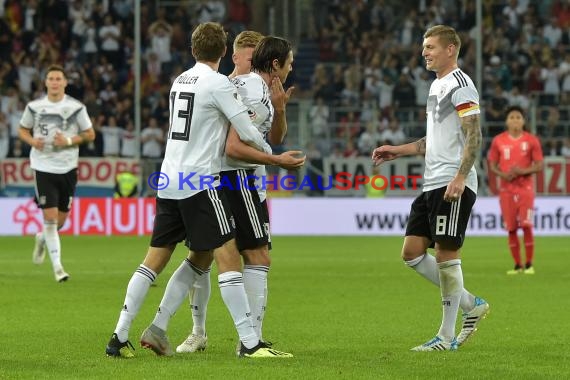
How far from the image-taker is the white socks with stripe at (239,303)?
26.4ft

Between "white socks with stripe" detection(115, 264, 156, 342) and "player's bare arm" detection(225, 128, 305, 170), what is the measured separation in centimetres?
94

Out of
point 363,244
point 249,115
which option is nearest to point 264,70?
point 249,115

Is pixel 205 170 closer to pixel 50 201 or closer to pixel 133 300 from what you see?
pixel 133 300

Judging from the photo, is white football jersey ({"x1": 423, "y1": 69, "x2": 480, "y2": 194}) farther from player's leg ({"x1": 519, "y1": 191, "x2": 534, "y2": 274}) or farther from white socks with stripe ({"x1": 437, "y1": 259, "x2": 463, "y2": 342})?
player's leg ({"x1": 519, "y1": 191, "x2": 534, "y2": 274})

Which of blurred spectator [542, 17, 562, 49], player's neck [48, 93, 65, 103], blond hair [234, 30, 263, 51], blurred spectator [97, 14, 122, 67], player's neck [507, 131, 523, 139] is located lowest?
player's neck [507, 131, 523, 139]

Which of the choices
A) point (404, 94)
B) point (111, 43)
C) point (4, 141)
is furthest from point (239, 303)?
point (111, 43)

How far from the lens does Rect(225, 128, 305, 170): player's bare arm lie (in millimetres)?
7980

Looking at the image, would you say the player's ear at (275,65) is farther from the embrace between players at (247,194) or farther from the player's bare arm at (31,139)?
the player's bare arm at (31,139)

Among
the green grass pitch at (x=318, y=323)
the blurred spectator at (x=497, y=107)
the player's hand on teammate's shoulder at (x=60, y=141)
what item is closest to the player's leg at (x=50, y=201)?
the green grass pitch at (x=318, y=323)

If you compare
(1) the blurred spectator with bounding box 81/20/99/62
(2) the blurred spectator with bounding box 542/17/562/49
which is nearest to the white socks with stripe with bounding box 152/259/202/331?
(1) the blurred spectator with bounding box 81/20/99/62

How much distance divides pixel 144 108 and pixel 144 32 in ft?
10.3

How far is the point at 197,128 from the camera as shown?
803 centimetres

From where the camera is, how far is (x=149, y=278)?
8172 millimetres

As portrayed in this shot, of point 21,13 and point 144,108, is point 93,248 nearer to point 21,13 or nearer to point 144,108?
→ point 144,108
